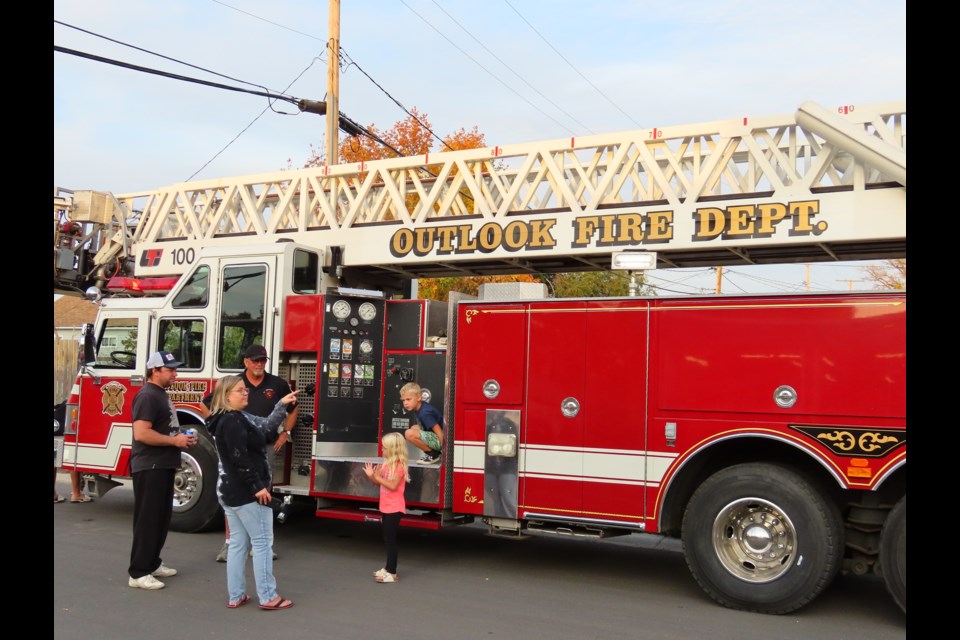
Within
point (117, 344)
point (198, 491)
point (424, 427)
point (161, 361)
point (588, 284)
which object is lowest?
point (198, 491)

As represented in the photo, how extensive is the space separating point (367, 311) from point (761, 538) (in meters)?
4.37

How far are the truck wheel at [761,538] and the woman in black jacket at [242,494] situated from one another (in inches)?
129

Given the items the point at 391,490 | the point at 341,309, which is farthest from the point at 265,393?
the point at 391,490

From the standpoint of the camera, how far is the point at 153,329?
387 inches

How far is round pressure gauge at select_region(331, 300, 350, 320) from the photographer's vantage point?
877 centimetres

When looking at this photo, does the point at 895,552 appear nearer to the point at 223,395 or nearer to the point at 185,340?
the point at 223,395

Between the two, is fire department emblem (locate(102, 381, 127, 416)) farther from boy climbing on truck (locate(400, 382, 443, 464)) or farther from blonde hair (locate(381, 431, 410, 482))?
blonde hair (locate(381, 431, 410, 482))

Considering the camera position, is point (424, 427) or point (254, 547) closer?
point (254, 547)

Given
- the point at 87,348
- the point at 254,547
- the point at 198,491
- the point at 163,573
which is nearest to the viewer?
the point at 254,547

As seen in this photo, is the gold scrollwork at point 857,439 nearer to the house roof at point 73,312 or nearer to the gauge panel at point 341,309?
the gauge panel at point 341,309

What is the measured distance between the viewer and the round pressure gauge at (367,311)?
881 cm

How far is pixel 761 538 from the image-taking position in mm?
6633
